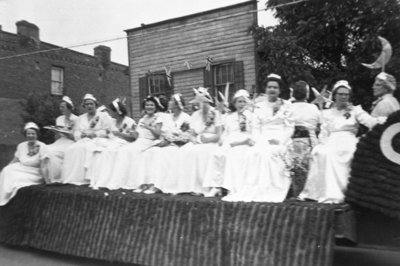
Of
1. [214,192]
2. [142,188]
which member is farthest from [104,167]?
[214,192]

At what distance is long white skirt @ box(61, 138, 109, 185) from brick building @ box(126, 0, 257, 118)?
4079 mm

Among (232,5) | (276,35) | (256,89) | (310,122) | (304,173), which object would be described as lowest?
(304,173)

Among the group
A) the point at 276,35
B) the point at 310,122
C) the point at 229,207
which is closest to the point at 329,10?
the point at 276,35

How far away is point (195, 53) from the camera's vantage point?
10.7 m

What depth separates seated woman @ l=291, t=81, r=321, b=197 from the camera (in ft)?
14.3

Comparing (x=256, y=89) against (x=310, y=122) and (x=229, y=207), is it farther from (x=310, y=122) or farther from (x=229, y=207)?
(x=229, y=207)

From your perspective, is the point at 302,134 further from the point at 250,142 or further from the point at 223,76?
the point at 223,76

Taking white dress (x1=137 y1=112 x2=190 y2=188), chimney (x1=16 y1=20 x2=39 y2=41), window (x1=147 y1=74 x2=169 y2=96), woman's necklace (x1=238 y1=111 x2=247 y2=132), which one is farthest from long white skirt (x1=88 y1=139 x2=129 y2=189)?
chimney (x1=16 y1=20 x2=39 y2=41)

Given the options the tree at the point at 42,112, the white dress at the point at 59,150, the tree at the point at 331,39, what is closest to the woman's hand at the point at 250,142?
the tree at the point at 331,39

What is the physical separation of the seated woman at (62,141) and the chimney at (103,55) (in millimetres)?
10647

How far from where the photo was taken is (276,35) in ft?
27.9

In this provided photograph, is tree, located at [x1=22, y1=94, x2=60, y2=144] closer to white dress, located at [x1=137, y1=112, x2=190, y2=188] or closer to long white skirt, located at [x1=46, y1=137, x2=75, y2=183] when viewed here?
long white skirt, located at [x1=46, y1=137, x2=75, y2=183]

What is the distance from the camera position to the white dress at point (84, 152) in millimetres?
6367

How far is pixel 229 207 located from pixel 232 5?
6777mm
